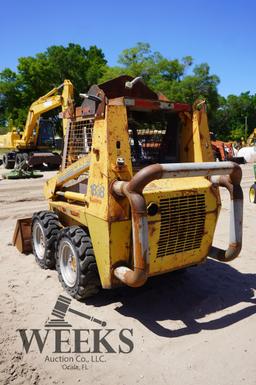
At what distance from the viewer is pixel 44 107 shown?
1393 centimetres

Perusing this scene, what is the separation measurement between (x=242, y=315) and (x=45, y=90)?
37278mm

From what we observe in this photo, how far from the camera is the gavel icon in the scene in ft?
12.9

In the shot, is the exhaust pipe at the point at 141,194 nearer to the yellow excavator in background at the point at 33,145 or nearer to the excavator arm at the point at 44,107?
the excavator arm at the point at 44,107

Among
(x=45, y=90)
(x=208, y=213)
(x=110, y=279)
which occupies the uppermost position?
(x=45, y=90)

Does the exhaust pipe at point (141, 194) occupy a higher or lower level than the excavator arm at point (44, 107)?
lower

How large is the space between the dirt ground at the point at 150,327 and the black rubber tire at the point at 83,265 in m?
0.19

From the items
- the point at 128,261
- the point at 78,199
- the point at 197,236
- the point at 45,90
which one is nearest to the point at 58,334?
the point at 128,261

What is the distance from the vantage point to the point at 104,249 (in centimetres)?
382

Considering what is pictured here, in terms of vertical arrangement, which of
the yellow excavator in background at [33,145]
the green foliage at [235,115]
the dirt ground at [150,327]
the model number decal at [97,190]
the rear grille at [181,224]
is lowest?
the dirt ground at [150,327]

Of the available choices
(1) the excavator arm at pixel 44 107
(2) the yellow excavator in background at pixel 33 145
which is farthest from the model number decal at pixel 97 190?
(2) the yellow excavator in background at pixel 33 145

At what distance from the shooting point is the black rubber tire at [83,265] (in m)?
4.05

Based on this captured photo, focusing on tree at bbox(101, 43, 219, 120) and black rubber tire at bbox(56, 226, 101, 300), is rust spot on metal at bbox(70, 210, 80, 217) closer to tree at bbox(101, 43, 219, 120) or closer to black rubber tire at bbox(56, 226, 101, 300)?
black rubber tire at bbox(56, 226, 101, 300)

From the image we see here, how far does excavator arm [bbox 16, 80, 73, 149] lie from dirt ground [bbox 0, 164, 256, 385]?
238 cm

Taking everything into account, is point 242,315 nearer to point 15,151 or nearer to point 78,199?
point 78,199
